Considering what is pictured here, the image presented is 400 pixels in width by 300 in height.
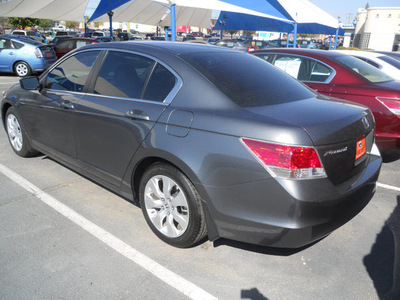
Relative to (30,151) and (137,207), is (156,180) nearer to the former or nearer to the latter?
(137,207)

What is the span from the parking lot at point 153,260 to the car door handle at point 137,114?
1.07 m

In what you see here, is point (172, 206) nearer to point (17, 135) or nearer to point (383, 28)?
point (17, 135)

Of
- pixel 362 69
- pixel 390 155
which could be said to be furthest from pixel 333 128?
pixel 390 155

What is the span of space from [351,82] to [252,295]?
3.75 meters

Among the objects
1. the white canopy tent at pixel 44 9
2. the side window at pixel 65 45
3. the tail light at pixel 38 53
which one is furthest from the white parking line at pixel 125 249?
the white canopy tent at pixel 44 9

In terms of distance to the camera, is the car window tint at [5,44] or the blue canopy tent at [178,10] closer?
the blue canopy tent at [178,10]

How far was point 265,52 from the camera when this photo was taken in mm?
6273

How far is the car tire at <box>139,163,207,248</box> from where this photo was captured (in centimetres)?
265

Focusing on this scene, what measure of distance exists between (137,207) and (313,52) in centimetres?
388

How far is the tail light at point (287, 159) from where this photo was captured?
2223 mm

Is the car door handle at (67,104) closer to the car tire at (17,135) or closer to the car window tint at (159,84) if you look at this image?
the car window tint at (159,84)

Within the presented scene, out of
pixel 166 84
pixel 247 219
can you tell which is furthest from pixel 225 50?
pixel 247 219

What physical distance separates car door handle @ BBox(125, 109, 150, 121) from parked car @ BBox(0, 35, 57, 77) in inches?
517

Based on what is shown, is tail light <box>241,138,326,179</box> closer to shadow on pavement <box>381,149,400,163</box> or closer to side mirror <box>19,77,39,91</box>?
side mirror <box>19,77,39,91</box>
